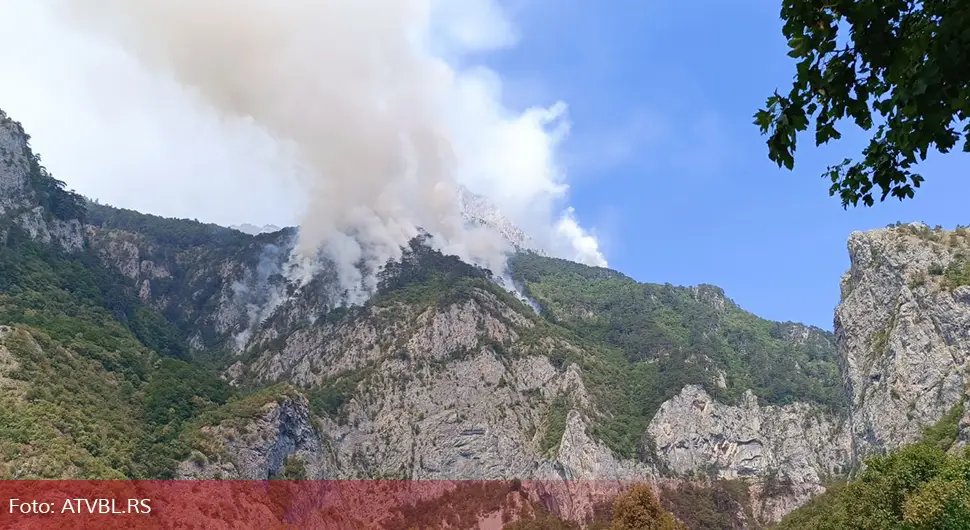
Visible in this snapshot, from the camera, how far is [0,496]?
213ft

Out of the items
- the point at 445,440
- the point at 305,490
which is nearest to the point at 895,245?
the point at 445,440

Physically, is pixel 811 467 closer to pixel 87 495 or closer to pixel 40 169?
pixel 87 495

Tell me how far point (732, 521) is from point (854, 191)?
164 metres

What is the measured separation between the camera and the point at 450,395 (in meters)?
179

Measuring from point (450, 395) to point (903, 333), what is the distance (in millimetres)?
108064

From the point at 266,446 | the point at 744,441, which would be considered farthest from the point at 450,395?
the point at 744,441

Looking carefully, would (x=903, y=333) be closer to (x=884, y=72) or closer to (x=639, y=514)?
(x=639, y=514)

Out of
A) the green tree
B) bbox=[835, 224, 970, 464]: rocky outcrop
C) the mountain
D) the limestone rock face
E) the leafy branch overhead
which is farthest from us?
the limestone rock face

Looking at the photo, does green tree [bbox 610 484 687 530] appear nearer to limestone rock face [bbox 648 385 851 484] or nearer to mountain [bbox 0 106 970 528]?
mountain [bbox 0 106 970 528]

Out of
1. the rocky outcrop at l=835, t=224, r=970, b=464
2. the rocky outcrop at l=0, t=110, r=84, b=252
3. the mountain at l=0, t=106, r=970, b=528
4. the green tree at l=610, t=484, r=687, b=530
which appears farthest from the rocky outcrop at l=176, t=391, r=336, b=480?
the rocky outcrop at l=835, t=224, r=970, b=464

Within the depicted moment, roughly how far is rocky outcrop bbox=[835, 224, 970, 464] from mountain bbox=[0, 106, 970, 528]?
350 millimetres

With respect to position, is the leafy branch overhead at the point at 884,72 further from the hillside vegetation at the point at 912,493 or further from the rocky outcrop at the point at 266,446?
the rocky outcrop at the point at 266,446

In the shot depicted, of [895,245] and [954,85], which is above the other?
[895,245]

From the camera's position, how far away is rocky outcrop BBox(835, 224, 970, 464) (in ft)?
346
